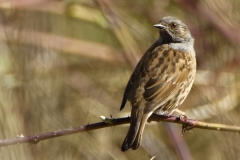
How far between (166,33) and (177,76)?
0.66 m

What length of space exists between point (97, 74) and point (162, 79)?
2369mm

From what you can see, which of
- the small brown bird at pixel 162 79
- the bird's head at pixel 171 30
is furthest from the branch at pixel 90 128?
the bird's head at pixel 171 30

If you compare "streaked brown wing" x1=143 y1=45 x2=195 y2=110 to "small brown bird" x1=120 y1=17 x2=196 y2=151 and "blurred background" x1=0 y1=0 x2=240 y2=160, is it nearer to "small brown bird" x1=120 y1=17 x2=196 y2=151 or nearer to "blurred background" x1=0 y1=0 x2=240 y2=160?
"small brown bird" x1=120 y1=17 x2=196 y2=151

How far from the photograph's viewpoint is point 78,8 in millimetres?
7066

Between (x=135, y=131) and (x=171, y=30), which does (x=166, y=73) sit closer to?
(x=171, y=30)

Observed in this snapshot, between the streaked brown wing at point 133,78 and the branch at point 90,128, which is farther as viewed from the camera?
the streaked brown wing at point 133,78

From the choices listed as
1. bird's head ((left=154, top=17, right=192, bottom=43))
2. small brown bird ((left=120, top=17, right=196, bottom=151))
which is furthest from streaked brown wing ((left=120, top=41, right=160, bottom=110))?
bird's head ((left=154, top=17, right=192, bottom=43))

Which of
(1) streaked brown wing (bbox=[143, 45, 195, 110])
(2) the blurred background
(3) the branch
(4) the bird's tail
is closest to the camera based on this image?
(3) the branch

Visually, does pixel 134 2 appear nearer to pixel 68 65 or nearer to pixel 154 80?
pixel 68 65

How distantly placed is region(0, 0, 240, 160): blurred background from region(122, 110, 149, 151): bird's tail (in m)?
0.44

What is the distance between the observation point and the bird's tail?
4.35 m

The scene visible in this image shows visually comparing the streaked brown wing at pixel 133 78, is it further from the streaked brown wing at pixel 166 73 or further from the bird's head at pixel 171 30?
the bird's head at pixel 171 30

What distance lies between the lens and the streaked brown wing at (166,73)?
4.79m

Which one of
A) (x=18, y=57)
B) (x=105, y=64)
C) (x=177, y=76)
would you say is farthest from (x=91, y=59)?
(x=177, y=76)
